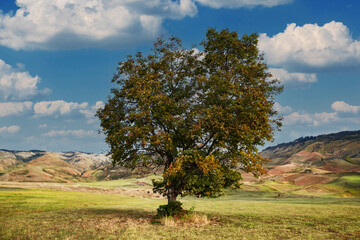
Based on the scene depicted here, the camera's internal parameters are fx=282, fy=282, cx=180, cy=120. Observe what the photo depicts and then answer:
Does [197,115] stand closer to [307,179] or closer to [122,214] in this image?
[122,214]

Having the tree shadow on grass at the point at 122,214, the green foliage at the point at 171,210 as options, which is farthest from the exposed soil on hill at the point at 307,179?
the green foliage at the point at 171,210

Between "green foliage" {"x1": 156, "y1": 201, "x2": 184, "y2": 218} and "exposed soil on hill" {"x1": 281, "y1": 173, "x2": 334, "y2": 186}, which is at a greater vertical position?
"green foliage" {"x1": 156, "y1": 201, "x2": 184, "y2": 218}

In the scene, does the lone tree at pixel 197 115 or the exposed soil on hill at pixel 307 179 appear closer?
the lone tree at pixel 197 115

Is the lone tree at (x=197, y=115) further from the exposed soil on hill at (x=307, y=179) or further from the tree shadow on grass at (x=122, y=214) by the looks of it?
the exposed soil on hill at (x=307, y=179)

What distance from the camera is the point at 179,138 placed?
27781 mm

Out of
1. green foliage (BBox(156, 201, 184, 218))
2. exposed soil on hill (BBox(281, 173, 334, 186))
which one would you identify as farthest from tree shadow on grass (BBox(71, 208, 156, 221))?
exposed soil on hill (BBox(281, 173, 334, 186))

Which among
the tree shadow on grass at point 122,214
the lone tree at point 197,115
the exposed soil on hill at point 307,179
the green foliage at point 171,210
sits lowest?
the exposed soil on hill at point 307,179

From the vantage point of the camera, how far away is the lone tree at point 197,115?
2558 centimetres

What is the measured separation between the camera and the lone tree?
25.6 m

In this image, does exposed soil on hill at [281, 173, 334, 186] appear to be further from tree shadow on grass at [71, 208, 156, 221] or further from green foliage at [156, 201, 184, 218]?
green foliage at [156, 201, 184, 218]

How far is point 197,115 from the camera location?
25.8m

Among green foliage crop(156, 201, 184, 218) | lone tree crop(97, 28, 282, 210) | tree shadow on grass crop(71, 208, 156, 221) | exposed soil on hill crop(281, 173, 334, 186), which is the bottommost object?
exposed soil on hill crop(281, 173, 334, 186)

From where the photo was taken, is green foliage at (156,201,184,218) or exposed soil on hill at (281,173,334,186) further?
exposed soil on hill at (281,173,334,186)

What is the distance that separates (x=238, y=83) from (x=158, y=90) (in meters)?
7.94
